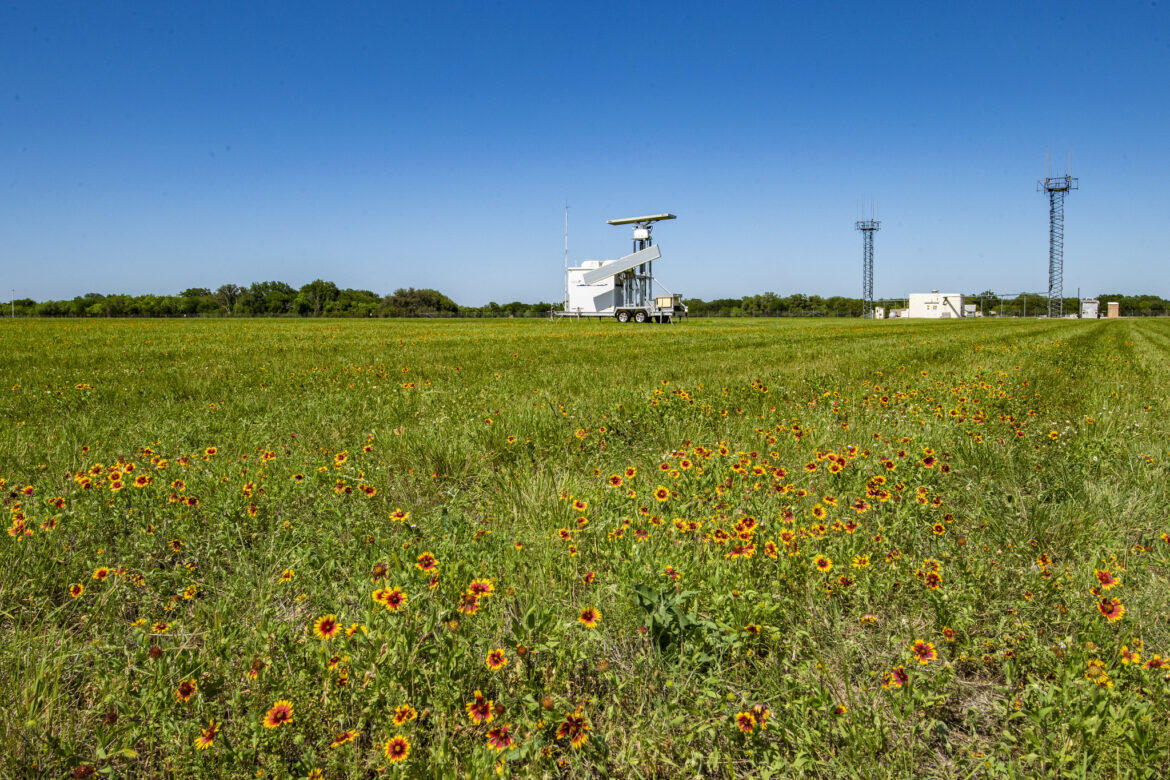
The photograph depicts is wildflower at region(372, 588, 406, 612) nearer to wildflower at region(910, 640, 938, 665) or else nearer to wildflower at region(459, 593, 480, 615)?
wildflower at region(459, 593, 480, 615)

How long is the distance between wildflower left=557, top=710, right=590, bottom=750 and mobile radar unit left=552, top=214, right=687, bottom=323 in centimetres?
4556

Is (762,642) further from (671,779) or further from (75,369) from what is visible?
(75,369)

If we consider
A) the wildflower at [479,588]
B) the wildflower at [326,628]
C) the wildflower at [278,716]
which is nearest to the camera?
the wildflower at [278,716]

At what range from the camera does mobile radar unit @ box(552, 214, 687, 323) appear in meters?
48.0

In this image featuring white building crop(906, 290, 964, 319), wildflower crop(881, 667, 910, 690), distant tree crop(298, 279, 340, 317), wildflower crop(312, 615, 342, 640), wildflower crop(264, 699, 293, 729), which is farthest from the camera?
distant tree crop(298, 279, 340, 317)

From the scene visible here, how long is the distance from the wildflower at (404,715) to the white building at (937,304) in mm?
110887

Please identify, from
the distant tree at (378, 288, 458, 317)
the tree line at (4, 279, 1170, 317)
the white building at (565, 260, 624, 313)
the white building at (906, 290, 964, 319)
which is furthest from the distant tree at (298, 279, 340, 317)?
the white building at (906, 290, 964, 319)

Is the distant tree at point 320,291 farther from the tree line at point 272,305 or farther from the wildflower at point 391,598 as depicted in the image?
the wildflower at point 391,598

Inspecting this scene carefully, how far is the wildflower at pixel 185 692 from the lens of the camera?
5.70ft

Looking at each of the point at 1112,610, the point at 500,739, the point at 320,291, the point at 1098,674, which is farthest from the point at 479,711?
the point at 320,291

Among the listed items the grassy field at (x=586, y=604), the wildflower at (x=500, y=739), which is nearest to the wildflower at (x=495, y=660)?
the grassy field at (x=586, y=604)

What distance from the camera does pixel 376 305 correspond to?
352 feet

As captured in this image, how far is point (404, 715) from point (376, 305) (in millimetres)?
113314

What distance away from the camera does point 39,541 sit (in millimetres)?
2814
